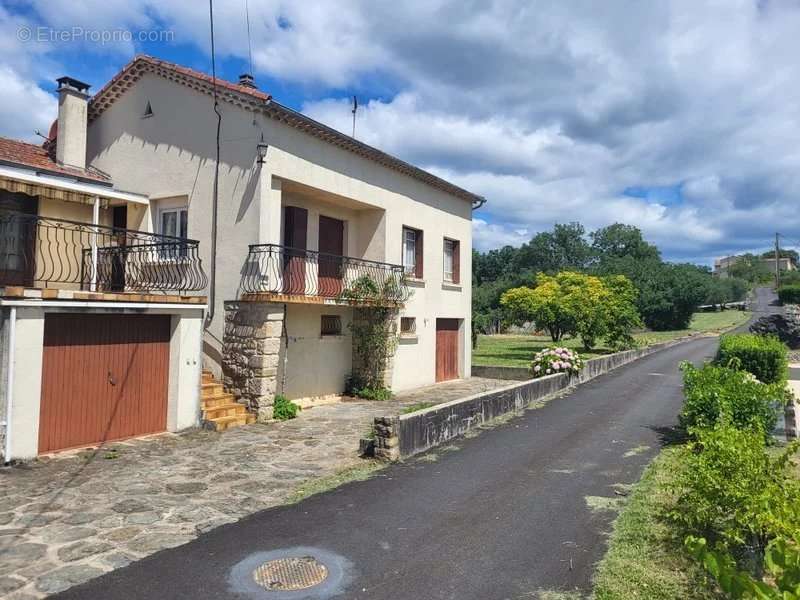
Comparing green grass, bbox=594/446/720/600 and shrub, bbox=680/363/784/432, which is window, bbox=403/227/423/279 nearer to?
shrub, bbox=680/363/784/432

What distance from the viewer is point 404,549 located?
5328 millimetres

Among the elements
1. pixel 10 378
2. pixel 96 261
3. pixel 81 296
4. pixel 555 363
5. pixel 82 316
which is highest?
pixel 96 261

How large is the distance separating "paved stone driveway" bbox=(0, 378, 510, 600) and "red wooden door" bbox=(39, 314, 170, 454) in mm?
445

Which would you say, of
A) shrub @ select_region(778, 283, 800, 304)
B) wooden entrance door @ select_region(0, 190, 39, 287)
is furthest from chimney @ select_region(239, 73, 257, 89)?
shrub @ select_region(778, 283, 800, 304)

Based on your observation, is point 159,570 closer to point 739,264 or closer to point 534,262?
point 534,262

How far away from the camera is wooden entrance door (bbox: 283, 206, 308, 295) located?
42.9 feet

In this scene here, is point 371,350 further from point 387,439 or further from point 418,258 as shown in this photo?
point 387,439

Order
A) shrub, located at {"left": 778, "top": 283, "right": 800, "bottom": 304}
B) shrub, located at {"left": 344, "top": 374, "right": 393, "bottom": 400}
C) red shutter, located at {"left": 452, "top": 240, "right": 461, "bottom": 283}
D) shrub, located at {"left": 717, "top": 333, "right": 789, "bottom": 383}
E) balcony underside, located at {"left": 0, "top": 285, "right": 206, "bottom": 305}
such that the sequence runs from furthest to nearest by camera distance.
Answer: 1. shrub, located at {"left": 778, "top": 283, "right": 800, "bottom": 304}
2. red shutter, located at {"left": 452, "top": 240, "right": 461, "bottom": 283}
3. shrub, located at {"left": 717, "top": 333, "right": 789, "bottom": 383}
4. shrub, located at {"left": 344, "top": 374, "right": 393, "bottom": 400}
5. balcony underside, located at {"left": 0, "top": 285, "right": 206, "bottom": 305}

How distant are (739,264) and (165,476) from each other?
5712 inches

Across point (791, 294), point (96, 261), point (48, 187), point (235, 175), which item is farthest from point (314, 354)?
point (791, 294)

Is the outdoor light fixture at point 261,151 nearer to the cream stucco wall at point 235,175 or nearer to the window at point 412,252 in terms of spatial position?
the cream stucco wall at point 235,175

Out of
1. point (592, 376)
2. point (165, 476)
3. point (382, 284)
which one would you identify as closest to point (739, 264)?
point (592, 376)

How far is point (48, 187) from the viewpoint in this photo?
1068 cm

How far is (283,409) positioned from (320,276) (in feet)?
12.9
